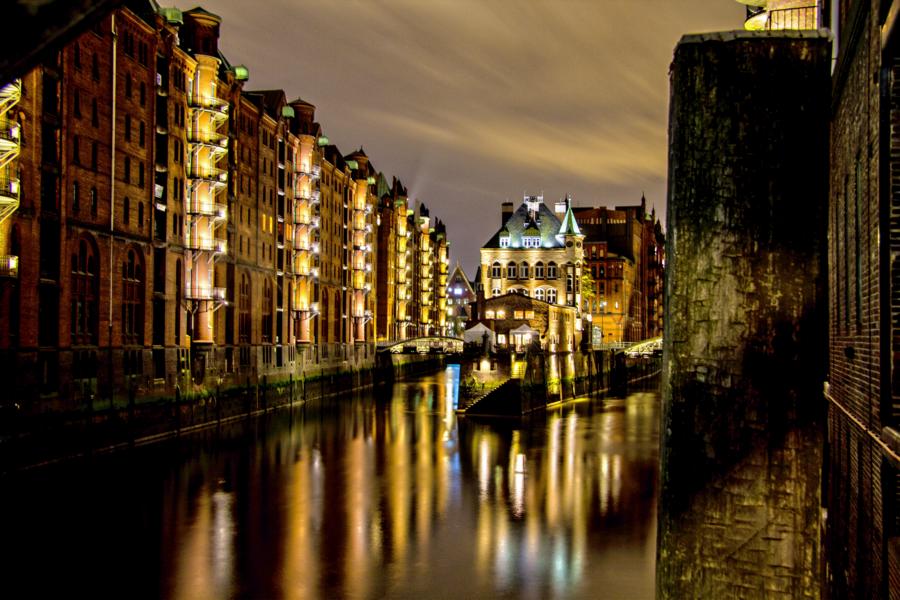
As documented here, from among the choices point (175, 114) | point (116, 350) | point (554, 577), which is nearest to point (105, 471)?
point (116, 350)

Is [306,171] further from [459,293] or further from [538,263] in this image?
[459,293]

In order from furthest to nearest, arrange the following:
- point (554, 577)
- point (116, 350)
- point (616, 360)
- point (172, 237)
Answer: point (616, 360) < point (172, 237) < point (116, 350) < point (554, 577)

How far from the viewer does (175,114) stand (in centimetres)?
4356

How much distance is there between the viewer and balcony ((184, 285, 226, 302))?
44.8 metres

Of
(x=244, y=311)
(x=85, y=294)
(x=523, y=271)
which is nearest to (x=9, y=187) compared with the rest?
(x=85, y=294)

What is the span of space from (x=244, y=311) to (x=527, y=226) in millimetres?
45305

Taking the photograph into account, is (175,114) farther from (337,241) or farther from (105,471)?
(337,241)

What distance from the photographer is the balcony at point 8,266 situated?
1124 inches

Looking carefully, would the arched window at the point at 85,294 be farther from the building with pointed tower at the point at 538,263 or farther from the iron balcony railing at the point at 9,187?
the building with pointed tower at the point at 538,263

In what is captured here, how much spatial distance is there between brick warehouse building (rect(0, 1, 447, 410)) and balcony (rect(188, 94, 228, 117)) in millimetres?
101

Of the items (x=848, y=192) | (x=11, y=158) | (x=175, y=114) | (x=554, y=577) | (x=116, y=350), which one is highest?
(x=175, y=114)

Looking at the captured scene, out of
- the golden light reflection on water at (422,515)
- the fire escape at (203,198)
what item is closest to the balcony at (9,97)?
the golden light reflection on water at (422,515)

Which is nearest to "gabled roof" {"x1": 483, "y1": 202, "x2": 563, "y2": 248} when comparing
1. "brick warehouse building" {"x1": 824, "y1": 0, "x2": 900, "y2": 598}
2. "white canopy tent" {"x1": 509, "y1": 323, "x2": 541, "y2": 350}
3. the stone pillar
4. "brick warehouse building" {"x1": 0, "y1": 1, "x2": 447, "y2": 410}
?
"white canopy tent" {"x1": 509, "y1": 323, "x2": 541, "y2": 350}

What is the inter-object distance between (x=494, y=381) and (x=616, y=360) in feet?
117
